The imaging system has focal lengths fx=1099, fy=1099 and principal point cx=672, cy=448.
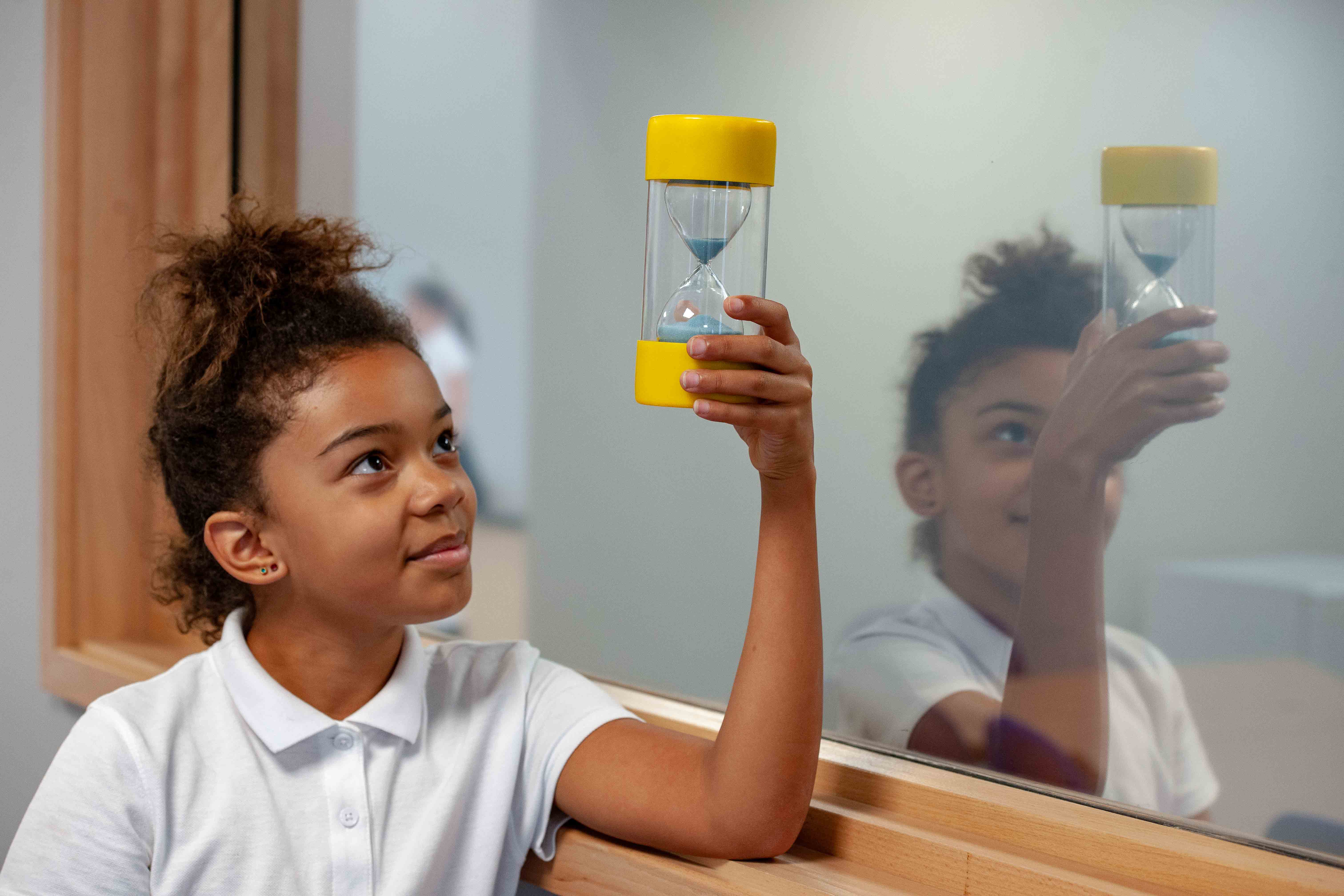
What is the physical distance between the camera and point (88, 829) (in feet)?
2.54

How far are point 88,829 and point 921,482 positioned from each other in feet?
2.15

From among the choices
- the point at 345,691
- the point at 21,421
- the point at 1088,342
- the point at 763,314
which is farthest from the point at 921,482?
the point at 21,421

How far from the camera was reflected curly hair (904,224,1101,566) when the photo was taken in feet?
2.51

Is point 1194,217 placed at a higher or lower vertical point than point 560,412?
higher

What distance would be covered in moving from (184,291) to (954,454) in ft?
2.11

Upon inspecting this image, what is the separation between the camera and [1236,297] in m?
0.71

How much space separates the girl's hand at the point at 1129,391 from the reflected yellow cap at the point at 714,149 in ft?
0.87

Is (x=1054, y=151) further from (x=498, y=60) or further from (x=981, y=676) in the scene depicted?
(x=498, y=60)

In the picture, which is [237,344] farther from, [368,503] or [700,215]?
[700,215]

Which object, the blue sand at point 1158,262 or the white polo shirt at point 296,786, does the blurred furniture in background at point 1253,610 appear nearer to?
the blue sand at point 1158,262

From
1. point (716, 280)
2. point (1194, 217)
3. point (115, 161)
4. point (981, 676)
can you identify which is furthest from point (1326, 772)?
point (115, 161)

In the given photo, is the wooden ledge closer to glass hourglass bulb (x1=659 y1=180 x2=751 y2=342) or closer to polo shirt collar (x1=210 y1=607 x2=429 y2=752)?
polo shirt collar (x1=210 y1=607 x2=429 y2=752)

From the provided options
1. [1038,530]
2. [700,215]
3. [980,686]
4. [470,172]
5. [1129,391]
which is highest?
[470,172]

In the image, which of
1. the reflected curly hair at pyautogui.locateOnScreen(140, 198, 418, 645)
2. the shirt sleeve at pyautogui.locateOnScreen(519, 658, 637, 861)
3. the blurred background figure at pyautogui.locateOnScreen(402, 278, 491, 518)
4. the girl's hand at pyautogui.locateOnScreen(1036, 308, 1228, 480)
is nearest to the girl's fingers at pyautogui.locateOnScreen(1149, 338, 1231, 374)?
the girl's hand at pyautogui.locateOnScreen(1036, 308, 1228, 480)
